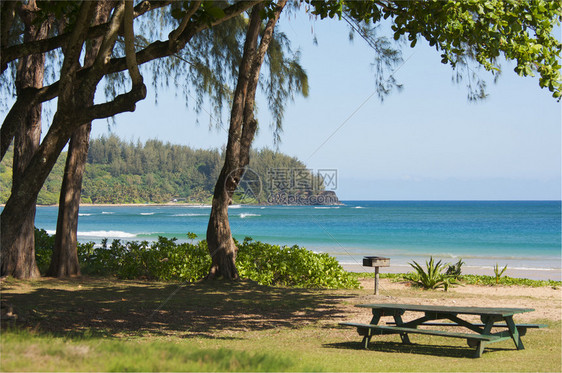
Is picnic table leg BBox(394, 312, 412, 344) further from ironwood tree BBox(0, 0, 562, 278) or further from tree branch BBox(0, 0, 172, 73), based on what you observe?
tree branch BBox(0, 0, 172, 73)

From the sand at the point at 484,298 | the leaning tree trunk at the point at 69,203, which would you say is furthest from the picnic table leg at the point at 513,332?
the leaning tree trunk at the point at 69,203

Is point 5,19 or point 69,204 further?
point 69,204

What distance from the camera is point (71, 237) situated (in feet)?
36.4

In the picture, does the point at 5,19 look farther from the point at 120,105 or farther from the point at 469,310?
the point at 469,310

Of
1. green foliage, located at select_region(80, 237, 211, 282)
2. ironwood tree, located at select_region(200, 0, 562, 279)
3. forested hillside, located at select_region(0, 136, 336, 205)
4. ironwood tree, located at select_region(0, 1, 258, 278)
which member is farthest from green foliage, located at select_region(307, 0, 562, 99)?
forested hillside, located at select_region(0, 136, 336, 205)

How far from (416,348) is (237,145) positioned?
231 inches

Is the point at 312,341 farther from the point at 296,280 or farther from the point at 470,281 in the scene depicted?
the point at 470,281

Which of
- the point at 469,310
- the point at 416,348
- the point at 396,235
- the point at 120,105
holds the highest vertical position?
the point at 120,105

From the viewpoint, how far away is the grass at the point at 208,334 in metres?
4.08

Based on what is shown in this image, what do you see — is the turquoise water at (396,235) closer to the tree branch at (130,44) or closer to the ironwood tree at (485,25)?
the ironwood tree at (485,25)

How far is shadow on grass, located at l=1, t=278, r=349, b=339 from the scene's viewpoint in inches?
273

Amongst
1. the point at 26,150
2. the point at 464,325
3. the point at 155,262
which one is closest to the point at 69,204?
the point at 26,150

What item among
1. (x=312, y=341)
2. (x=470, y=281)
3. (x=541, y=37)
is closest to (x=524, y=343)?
(x=312, y=341)

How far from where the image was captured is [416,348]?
6.32 metres
